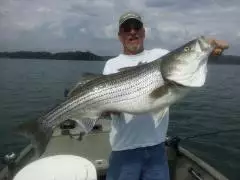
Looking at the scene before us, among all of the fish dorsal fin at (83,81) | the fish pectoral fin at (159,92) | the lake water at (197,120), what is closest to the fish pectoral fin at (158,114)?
the fish pectoral fin at (159,92)

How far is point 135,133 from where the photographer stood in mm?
5305

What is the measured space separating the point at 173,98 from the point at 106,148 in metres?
3.28

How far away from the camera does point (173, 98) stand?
4.93m

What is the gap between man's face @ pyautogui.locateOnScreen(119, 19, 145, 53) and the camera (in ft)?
17.8

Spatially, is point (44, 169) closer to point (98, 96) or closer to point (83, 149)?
point (98, 96)

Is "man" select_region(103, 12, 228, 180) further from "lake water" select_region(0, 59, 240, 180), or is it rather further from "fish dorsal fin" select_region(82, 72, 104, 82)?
"lake water" select_region(0, 59, 240, 180)

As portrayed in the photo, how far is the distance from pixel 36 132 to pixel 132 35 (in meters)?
1.96

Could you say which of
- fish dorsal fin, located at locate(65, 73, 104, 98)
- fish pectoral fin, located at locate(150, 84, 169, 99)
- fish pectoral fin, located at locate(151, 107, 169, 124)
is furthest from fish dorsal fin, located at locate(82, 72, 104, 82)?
fish pectoral fin, located at locate(151, 107, 169, 124)

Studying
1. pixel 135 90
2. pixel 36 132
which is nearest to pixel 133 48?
pixel 135 90

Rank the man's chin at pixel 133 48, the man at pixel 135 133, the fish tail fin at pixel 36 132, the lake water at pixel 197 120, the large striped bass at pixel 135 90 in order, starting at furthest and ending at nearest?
→ 1. the lake water at pixel 197 120
2. the man's chin at pixel 133 48
3. the man at pixel 135 133
4. the fish tail fin at pixel 36 132
5. the large striped bass at pixel 135 90

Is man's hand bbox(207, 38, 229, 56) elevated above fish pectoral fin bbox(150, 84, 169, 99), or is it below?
above

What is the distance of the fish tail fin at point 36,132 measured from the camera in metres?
5.04

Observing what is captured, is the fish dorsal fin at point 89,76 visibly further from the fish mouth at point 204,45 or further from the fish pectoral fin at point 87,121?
the fish mouth at point 204,45

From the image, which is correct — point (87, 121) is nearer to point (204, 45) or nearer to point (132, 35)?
point (132, 35)
